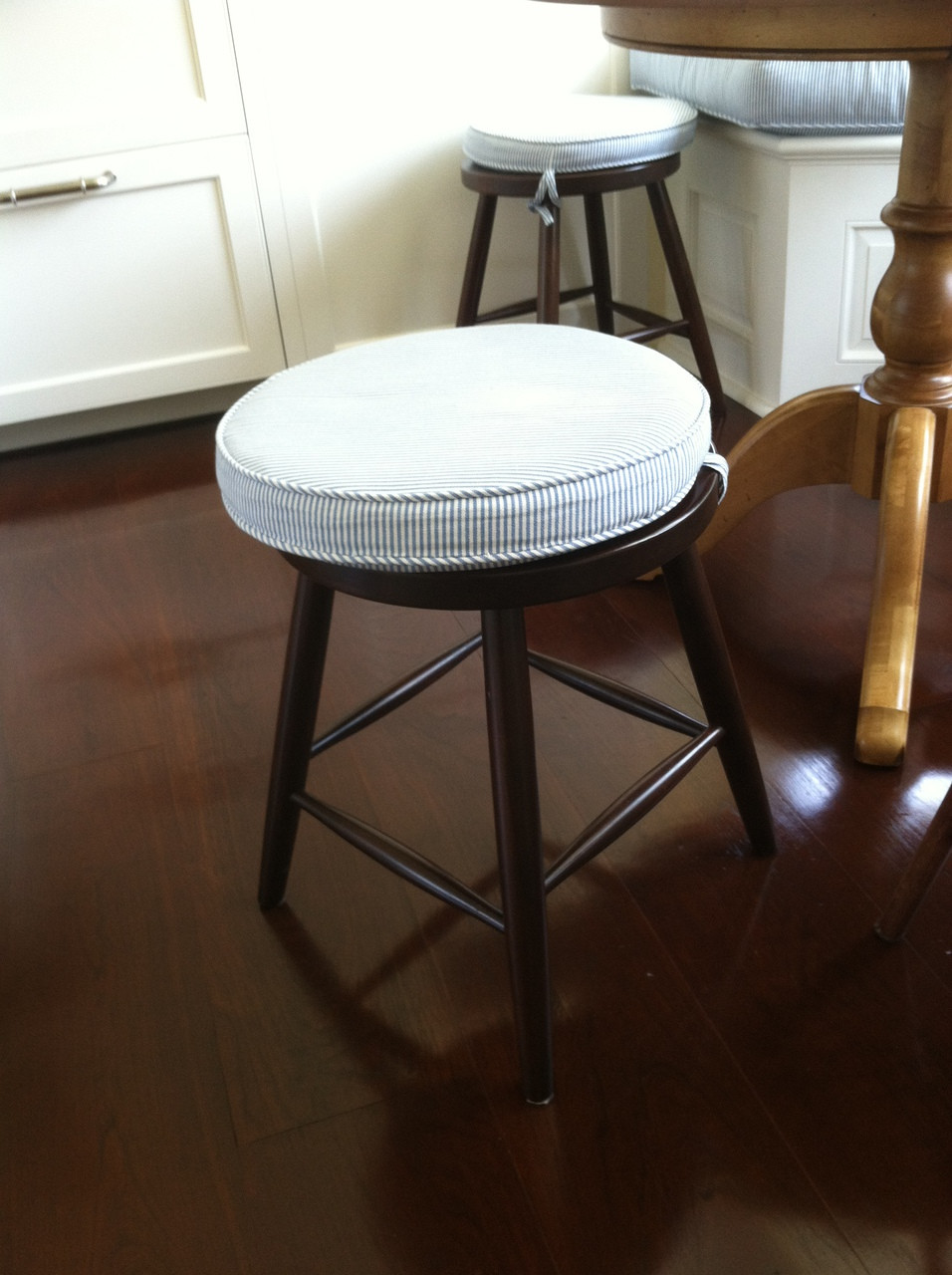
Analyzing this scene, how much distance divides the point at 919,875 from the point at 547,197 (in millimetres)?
1223

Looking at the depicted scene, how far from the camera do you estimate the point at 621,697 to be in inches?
44.0

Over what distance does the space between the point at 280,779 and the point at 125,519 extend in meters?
1.05

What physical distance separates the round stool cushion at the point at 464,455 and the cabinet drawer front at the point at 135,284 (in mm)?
1288

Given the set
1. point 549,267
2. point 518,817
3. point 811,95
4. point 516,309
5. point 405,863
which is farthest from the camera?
point 516,309

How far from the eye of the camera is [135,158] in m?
2.00

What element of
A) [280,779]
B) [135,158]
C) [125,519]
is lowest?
[125,519]

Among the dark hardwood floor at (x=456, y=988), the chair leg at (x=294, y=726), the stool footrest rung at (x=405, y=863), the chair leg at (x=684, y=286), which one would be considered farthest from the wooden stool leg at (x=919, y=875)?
the chair leg at (x=684, y=286)

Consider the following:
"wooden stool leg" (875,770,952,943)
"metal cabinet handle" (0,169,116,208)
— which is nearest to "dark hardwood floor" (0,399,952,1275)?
"wooden stool leg" (875,770,952,943)

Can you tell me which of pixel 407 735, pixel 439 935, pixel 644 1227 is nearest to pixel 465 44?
pixel 407 735

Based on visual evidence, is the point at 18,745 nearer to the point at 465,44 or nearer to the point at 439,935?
the point at 439,935

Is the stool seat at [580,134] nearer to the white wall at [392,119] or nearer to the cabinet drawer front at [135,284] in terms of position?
the white wall at [392,119]

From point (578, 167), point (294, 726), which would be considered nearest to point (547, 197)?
point (578, 167)

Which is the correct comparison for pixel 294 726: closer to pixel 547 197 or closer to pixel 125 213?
pixel 547 197

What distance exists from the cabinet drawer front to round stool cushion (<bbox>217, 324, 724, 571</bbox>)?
1.29 metres
